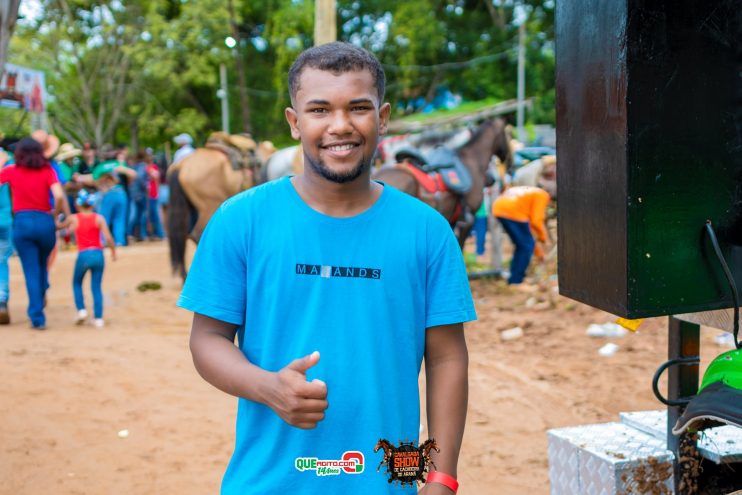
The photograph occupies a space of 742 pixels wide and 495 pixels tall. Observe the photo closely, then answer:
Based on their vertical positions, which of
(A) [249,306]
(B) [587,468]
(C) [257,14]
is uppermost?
(C) [257,14]

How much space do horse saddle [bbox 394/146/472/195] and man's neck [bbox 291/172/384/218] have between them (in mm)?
7624

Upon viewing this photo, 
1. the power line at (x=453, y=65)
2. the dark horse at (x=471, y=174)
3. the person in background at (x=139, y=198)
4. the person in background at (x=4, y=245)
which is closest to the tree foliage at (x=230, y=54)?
the power line at (x=453, y=65)

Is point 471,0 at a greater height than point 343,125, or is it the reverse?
point 471,0

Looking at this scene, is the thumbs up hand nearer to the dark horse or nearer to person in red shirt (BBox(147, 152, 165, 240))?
the dark horse

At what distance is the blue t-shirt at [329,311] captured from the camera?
168 cm

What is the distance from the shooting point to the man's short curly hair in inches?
69.2

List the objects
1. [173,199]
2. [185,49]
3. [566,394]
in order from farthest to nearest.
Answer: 1. [185,49]
2. [173,199]
3. [566,394]

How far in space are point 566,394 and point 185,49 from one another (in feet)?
88.8

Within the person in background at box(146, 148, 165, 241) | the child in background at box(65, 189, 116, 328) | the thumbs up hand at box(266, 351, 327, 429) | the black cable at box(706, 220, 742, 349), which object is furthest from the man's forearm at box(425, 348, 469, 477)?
the person in background at box(146, 148, 165, 241)

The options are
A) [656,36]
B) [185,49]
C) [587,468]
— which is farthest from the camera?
[185,49]

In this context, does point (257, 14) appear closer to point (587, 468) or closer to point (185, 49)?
point (185, 49)

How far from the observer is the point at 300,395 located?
59.4 inches

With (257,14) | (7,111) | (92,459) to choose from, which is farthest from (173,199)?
(257,14)

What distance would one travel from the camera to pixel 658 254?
175 centimetres
